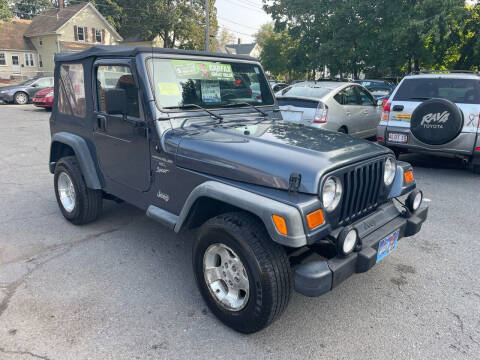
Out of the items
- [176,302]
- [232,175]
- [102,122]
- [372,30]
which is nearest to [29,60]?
[372,30]

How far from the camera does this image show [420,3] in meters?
17.4

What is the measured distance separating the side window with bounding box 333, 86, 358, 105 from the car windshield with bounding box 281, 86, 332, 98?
0.95 feet

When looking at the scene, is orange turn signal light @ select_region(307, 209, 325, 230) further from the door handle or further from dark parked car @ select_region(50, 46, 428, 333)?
the door handle

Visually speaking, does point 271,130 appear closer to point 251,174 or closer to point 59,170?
point 251,174

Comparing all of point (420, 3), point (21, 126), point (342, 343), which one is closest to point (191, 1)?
point (420, 3)

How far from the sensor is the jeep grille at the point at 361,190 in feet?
8.59

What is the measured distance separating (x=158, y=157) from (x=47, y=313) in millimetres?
1479

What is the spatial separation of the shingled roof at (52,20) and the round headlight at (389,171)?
4325 centimetres

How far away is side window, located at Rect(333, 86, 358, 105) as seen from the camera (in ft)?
25.9

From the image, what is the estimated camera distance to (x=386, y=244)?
2785 mm

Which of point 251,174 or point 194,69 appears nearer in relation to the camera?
point 251,174

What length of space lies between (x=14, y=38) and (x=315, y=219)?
160 feet

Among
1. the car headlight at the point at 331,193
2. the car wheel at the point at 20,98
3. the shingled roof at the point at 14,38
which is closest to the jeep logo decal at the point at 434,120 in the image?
the car headlight at the point at 331,193

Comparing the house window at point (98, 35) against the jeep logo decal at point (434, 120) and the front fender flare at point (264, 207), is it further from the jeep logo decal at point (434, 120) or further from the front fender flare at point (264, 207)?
the front fender flare at point (264, 207)
